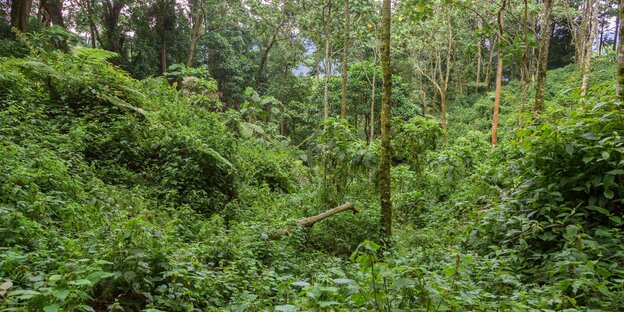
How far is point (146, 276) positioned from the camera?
3.39 metres

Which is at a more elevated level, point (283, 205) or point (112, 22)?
point (112, 22)

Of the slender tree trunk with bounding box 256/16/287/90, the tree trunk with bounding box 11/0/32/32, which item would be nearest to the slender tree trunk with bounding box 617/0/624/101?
A: the tree trunk with bounding box 11/0/32/32

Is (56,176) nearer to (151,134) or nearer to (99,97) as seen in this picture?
(151,134)

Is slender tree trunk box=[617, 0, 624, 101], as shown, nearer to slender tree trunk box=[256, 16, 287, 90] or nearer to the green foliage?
the green foliage

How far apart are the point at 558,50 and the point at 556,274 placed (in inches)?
1734

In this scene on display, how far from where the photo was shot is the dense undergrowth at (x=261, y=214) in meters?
2.86

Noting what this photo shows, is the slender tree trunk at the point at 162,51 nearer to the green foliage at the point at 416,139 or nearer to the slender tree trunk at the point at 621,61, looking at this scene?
the green foliage at the point at 416,139

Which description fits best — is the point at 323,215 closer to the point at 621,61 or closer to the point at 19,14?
the point at 621,61

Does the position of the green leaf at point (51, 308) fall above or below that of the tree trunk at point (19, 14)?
below

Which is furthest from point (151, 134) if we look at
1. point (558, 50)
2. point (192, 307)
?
point (558, 50)

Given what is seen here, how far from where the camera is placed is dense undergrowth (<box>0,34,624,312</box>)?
286cm

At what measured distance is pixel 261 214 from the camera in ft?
24.5

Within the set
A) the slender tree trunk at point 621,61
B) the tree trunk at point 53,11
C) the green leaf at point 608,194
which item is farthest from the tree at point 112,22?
the green leaf at point 608,194

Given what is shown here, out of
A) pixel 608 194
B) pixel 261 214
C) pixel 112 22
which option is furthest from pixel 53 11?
pixel 608 194
